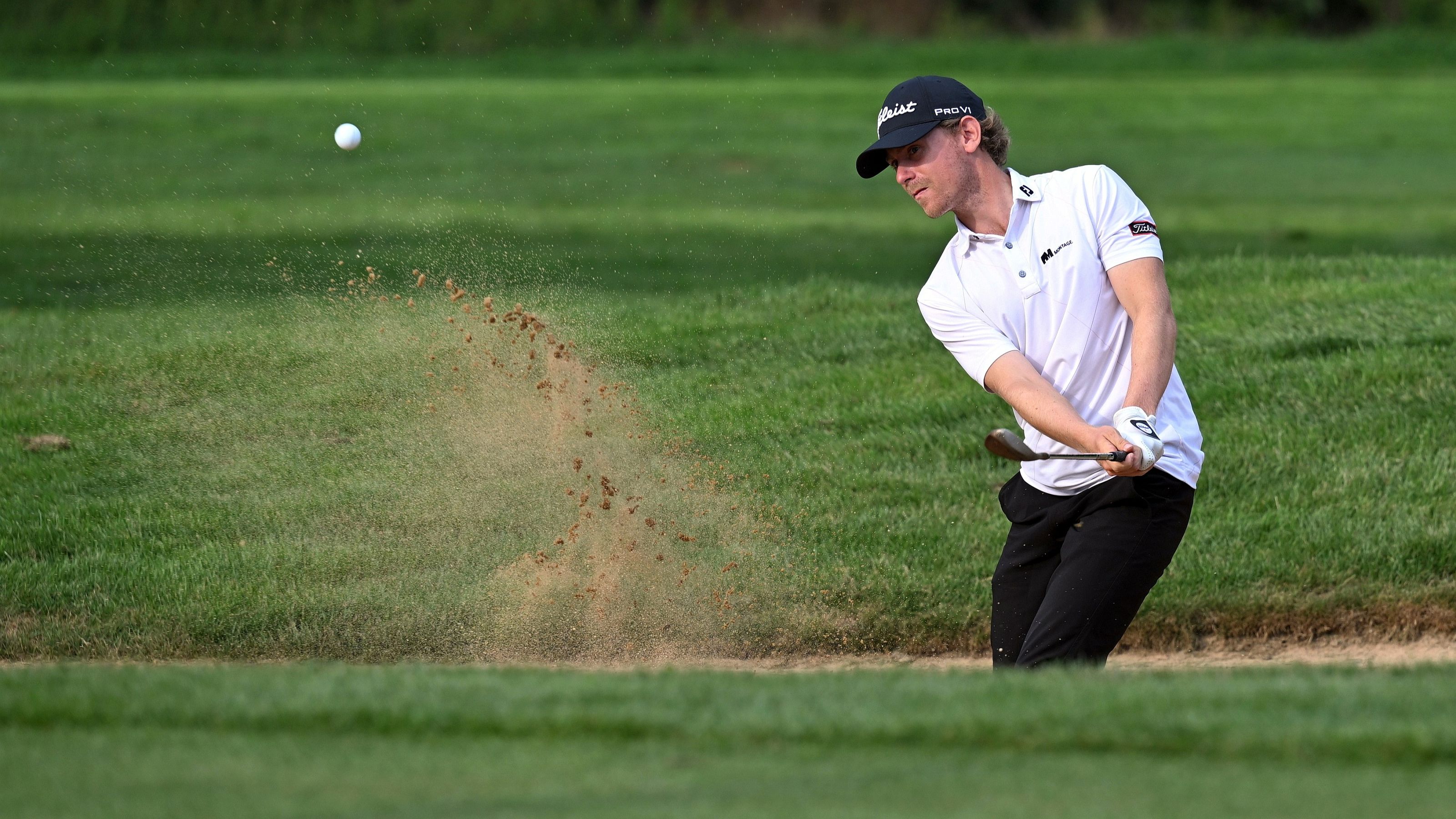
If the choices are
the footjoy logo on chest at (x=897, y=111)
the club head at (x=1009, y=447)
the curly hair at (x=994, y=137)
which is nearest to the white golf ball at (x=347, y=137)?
the footjoy logo on chest at (x=897, y=111)

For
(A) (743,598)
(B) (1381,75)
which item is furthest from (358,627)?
(B) (1381,75)

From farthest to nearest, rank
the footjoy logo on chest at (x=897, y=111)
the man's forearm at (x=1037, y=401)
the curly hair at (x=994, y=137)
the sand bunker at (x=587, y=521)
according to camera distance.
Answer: the sand bunker at (x=587, y=521) → the curly hair at (x=994, y=137) → the footjoy logo on chest at (x=897, y=111) → the man's forearm at (x=1037, y=401)

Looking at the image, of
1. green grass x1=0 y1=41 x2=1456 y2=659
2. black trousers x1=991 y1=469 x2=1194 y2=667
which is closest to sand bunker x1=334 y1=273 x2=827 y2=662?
green grass x1=0 y1=41 x2=1456 y2=659

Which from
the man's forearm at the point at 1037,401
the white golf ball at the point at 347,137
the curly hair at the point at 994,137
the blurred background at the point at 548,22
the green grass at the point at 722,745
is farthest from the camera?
the blurred background at the point at 548,22

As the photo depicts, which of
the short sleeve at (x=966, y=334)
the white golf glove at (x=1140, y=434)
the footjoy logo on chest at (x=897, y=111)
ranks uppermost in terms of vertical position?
the footjoy logo on chest at (x=897, y=111)

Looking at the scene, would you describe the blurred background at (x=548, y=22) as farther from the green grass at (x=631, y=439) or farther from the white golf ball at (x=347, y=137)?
the white golf ball at (x=347, y=137)

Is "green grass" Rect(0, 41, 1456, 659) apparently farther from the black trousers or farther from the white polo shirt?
the white polo shirt

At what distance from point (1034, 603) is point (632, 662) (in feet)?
6.64

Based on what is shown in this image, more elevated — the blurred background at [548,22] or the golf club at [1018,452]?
the blurred background at [548,22]

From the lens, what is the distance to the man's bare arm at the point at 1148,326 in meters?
4.55

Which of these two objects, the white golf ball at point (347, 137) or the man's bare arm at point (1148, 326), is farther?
the white golf ball at point (347, 137)

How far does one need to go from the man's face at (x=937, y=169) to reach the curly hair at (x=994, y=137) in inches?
3.6

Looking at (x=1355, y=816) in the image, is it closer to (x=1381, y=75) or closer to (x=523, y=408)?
(x=523, y=408)

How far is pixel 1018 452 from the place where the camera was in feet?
15.4
